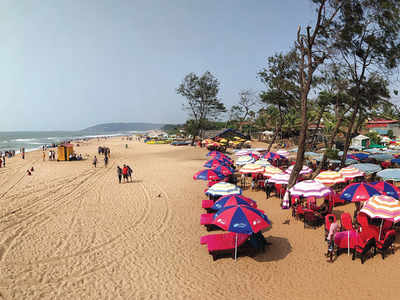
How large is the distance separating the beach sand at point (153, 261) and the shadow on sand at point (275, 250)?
31mm

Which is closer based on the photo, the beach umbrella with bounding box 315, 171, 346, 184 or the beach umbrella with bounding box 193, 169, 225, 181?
the beach umbrella with bounding box 315, 171, 346, 184

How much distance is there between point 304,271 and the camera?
659 centimetres

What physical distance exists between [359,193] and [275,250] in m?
3.45

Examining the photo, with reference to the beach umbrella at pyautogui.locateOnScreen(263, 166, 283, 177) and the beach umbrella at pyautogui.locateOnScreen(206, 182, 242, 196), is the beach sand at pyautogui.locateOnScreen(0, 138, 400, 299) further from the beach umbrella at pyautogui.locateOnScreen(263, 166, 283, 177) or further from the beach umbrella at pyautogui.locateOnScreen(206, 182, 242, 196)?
the beach umbrella at pyautogui.locateOnScreen(206, 182, 242, 196)

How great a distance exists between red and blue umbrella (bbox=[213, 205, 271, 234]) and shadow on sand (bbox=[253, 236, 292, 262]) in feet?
4.06

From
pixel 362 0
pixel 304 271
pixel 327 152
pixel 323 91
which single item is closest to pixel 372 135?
pixel 323 91

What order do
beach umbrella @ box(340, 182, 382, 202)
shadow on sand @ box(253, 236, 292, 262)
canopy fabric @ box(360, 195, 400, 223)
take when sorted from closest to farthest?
canopy fabric @ box(360, 195, 400, 223) < shadow on sand @ box(253, 236, 292, 262) < beach umbrella @ box(340, 182, 382, 202)

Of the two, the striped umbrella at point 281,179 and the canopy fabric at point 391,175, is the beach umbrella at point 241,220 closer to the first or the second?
the striped umbrella at point 281,179

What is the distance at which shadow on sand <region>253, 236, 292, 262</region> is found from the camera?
24.3ft

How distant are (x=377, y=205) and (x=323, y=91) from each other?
15044mm

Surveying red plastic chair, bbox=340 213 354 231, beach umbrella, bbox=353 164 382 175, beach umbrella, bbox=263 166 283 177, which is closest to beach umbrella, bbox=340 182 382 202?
red plastic chair, bbox=340 213 354 231

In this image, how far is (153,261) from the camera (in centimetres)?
745

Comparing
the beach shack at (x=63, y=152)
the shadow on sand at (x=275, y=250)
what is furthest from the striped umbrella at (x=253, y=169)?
the beach shack at (x=63, y=152)

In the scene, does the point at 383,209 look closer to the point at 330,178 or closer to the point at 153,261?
the point at 330,178
